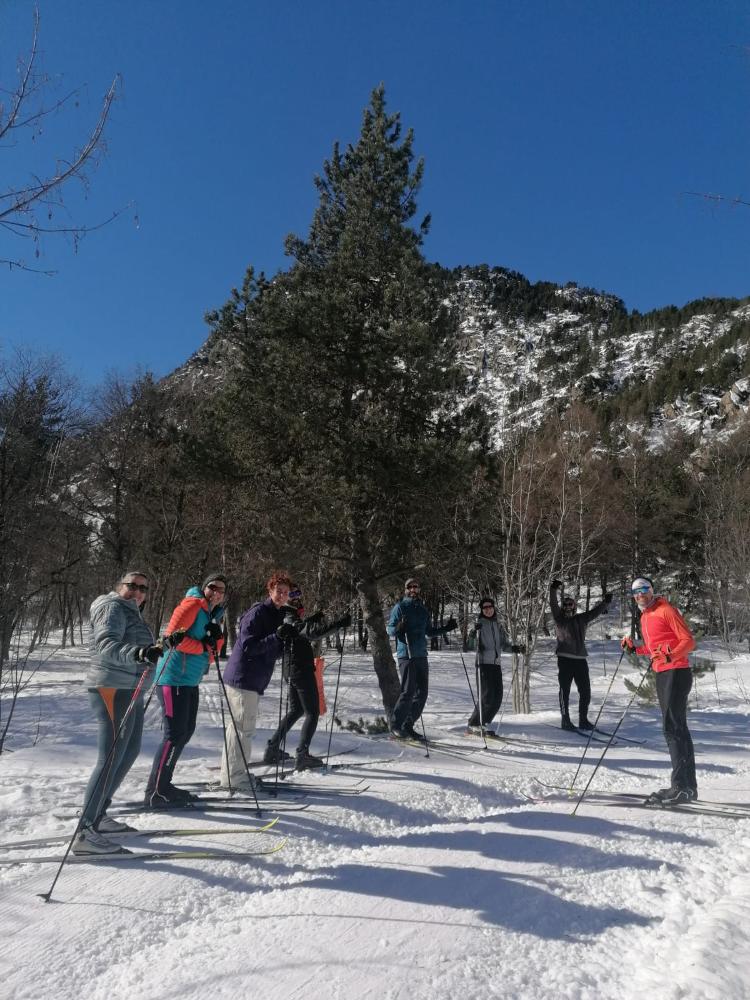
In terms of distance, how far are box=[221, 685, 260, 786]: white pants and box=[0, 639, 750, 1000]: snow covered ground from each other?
57cm

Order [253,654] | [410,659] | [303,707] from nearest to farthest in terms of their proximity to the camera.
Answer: [253,654]
[303,707]
[410,659]

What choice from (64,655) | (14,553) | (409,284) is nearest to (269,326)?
(409,284)

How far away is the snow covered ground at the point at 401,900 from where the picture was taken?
2582 mm

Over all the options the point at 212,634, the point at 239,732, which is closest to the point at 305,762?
the point at 239,732

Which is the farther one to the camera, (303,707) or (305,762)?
(303,707)

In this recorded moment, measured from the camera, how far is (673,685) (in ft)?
18.6

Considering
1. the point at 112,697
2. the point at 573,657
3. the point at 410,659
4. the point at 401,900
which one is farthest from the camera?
the point at 573,657

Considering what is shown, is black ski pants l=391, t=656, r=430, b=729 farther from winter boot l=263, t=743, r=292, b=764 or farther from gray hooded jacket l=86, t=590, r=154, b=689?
gray hooded jacket l=86, t=590, r=154, b=689

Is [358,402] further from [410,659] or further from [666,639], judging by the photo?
[666,639]

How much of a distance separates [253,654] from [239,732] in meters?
0.68

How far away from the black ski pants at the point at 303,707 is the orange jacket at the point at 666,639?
329 cm

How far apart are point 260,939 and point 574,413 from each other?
16.4m

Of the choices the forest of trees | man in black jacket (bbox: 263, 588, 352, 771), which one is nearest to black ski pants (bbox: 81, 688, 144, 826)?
man in black jacket (bbox: 263, 588, 352, 771)

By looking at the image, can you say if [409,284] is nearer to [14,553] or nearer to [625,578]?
[14,553]
